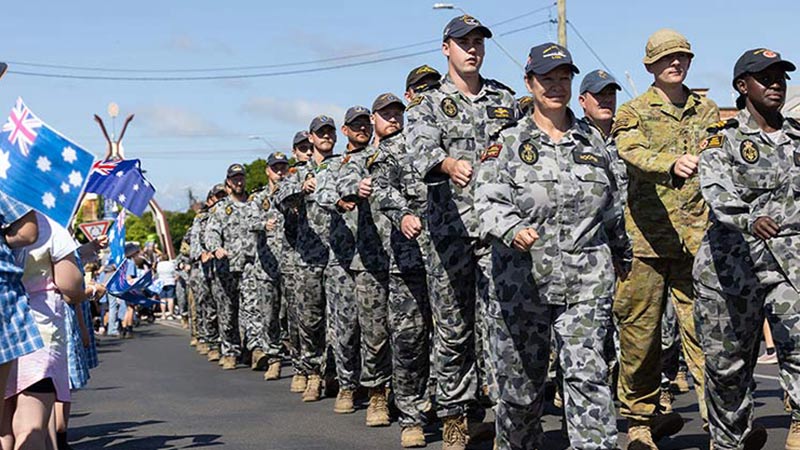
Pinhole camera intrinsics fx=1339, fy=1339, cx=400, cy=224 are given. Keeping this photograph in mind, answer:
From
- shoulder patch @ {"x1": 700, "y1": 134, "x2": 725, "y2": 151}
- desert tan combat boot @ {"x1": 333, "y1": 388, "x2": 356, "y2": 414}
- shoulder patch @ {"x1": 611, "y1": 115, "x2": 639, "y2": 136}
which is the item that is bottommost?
desert tan combat boot @ {"x1": 333, "y1": 388, "x2": 356, "y2": 414}

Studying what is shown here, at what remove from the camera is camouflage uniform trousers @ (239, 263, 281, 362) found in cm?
1562

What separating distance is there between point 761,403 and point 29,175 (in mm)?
6617

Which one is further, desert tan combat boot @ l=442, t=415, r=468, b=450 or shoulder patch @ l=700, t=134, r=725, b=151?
desert tan combat boot @ l=442, t=415, r=468, b=450

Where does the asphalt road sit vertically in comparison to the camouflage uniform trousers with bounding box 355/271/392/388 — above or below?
below

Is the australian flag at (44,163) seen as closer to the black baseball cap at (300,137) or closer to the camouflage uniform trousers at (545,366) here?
the camouflage uniform trousers at (545,366)

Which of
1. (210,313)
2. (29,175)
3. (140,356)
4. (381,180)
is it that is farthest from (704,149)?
(140,356)

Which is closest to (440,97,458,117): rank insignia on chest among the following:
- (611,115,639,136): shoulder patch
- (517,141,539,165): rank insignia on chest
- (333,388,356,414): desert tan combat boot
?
(611,115,639,136): shoulder patch

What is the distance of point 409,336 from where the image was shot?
9.50 metres

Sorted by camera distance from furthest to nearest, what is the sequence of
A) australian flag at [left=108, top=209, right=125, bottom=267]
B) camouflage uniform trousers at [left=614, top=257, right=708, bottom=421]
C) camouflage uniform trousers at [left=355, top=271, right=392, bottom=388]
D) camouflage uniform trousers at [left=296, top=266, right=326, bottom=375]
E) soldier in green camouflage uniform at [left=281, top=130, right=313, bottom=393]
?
australian flag at [left=108, top=209, right=125, bottom=267]
soldier in green camouflage uniform at [left=281, top=130, right=313, bottom=393]
camouflage uniform trousers at [left=296, top=266, right=326, bottom=375]
camouflage uniform trousers at [left=355, top=271, right=392, bottom=388]
camouflage uniform trousers at [left=614, top=257, right=708, bottom=421]

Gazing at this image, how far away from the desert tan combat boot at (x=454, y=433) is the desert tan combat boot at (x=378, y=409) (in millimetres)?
1769

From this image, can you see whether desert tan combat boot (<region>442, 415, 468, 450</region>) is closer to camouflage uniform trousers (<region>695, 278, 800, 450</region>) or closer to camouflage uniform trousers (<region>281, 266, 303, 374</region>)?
camouflage uniform trousers (<region>695, 278, 800, 450</region>)

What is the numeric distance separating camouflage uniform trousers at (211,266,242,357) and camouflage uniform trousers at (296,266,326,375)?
4458 mm

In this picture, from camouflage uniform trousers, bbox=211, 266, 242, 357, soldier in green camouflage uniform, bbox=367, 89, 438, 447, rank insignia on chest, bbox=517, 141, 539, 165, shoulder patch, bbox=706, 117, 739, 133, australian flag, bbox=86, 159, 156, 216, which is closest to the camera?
rank insignia on chest, bbox=517, 141, 539, 165

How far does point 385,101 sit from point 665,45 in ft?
8.14
